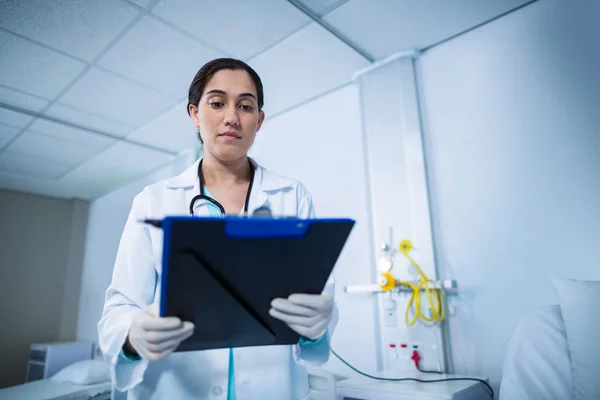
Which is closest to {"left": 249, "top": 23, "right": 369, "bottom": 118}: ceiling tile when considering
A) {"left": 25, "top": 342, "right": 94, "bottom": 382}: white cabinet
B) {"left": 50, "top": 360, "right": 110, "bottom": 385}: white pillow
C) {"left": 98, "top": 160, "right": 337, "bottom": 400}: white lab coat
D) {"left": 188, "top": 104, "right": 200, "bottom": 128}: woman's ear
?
{"left": 188, "top": 104, "right": 200, "bottom": 128}: woman's ear

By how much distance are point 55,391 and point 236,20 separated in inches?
118

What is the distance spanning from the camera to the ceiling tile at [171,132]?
308 centimetres

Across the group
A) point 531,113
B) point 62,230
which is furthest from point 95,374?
point 531,113

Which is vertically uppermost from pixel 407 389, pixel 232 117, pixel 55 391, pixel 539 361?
pixel 232 117

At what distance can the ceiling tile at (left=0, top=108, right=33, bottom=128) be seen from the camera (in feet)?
9.73

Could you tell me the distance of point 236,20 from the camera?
207 centimetres

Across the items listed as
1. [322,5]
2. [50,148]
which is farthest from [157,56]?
[50,148]

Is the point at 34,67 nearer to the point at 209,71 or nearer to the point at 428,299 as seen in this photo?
the point at 209,71

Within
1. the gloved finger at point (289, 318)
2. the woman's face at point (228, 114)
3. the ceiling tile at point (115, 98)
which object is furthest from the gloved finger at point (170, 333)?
the ceiling tile at point (115, 98)

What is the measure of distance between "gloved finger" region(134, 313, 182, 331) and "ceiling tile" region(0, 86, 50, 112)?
281 centimetres

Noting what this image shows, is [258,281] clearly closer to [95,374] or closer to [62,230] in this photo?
[95,374]

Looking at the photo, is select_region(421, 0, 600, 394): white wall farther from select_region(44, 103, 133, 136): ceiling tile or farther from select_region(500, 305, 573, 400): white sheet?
select_region(44, 103, 133, 136): ceiling tile

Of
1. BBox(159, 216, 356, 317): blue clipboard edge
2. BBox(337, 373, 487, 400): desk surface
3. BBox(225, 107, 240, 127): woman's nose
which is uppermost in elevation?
BBox(225, 107, 240, 127): woman's nose

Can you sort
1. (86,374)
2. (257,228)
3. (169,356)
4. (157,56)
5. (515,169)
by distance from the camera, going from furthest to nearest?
(86,374), (157,56), (515,169), (169,356), (257,228)
